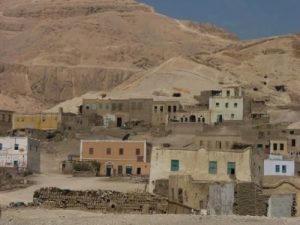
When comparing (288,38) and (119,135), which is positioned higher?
(288,38)

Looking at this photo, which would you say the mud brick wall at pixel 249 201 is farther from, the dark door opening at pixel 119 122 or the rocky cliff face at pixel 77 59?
the rocky cliff face at pixel 77 59

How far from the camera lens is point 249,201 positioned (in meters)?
35.8

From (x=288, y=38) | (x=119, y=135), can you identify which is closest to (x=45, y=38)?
(x=288, y=38)

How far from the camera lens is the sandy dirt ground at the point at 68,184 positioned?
47.0m

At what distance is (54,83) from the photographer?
158250mm

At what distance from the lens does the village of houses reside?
1391 inches

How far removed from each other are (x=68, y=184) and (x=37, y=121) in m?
30.1

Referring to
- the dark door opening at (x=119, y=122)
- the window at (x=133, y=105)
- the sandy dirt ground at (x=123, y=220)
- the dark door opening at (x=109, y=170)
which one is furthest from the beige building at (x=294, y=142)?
the sandy dirt ground at (x=123, y=220)

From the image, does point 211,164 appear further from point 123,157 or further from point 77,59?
point 77,59

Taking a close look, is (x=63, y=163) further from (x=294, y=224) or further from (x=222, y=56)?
(x=222, y=56)

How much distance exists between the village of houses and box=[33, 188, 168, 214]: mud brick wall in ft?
0.12

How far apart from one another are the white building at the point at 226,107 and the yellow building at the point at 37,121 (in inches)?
515

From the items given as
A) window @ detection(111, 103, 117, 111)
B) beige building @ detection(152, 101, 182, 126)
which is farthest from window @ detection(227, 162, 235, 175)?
window @ detection(111, 103, 117, 111)

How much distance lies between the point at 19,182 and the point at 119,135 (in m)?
18.8
